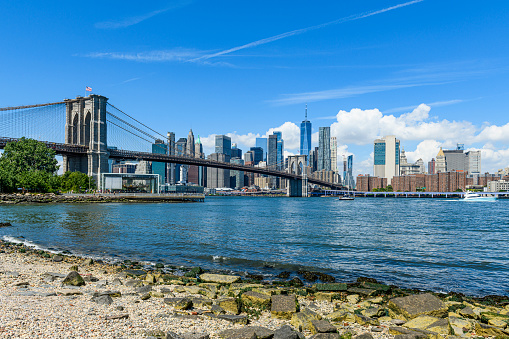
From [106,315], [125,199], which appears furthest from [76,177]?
[106,315]

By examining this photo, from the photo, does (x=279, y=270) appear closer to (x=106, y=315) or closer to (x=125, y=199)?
(x=106, y=315)

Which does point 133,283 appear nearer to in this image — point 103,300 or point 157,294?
point 157,294

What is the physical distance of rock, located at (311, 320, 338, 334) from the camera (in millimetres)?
7023

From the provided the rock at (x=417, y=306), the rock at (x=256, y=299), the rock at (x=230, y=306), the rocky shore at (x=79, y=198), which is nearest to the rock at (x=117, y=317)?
the rock at (x=230, y=306)

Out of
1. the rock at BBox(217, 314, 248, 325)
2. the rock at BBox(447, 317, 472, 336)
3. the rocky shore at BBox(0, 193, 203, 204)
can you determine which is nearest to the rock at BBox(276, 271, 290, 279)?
the rock at BBox(217, 314, 248, 325)

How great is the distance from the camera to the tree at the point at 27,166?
218 ft

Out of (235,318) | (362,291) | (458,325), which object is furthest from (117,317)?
(458,325)

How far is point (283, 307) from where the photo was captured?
8375 mm

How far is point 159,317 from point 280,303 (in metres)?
2.82

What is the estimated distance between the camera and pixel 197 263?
52.1 ft

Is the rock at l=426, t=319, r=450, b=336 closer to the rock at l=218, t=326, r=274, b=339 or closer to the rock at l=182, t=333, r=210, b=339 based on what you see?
the rock at l=218, t=326, r=274, b=339

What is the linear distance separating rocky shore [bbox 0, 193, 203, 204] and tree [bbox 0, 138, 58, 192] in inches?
144

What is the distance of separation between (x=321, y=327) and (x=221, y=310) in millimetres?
2461

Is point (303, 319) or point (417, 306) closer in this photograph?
point (303, 319)
